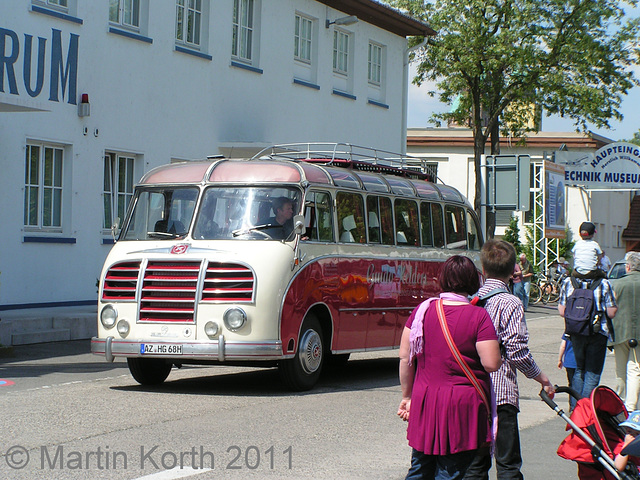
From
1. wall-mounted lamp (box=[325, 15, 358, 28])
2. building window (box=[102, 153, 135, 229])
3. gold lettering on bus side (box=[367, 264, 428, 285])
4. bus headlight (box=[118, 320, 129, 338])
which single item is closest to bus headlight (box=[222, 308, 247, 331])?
bus headlight (box=[118, 320, 129, 338])

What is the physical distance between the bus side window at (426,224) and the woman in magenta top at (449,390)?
398 inches

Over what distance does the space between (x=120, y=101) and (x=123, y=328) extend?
9.81 meters

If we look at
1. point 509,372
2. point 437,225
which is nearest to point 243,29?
point 437,225

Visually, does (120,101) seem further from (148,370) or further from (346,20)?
(148,370)

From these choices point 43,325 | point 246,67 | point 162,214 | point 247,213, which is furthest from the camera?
point 246,67

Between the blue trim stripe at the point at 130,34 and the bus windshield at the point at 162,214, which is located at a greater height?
the blue trim stripe at the point at 130,34

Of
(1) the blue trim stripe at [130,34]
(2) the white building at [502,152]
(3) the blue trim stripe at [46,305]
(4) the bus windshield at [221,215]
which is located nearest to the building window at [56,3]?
(1) the blue trim stripe at [130,34]

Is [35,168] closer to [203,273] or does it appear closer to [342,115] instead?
[203,273]

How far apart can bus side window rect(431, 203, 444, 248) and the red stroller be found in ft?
33.9

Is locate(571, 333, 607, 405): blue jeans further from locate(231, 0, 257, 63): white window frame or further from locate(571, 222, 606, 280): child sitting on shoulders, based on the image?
locate(231, 0, 257, 63): white window frame

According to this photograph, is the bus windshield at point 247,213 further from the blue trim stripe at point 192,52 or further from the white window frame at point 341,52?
the white window frame at point 341,52

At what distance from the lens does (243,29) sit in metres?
24.9

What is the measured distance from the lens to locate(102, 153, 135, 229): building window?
2073cm

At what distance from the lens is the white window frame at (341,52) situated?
2864cm
